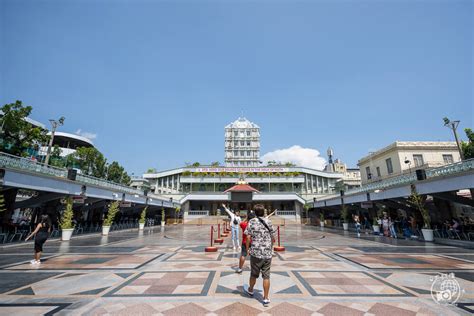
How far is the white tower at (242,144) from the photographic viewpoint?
70875 mm

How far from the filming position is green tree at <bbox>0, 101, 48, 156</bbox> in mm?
19953

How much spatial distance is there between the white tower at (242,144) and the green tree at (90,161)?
37002 millimetres

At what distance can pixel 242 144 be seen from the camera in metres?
74.2

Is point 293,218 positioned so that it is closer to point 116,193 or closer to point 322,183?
point 322,183

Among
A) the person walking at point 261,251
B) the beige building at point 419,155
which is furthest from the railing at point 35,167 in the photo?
the beige building at point 419,155

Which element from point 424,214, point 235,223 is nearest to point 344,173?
point 424,214

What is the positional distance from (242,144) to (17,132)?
5811 centimetres

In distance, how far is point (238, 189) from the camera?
36.8m

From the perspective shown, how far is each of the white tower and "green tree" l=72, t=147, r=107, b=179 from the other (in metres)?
37.0

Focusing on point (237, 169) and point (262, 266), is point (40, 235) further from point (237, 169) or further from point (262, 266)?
point (237, 169)

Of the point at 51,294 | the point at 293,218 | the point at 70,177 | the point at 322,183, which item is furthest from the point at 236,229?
the point at 322,183

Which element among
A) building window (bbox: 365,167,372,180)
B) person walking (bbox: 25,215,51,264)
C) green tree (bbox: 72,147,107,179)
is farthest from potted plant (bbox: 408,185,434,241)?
green tree (bbox: 72,147,107,179)

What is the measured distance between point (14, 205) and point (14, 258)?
11.5 metres

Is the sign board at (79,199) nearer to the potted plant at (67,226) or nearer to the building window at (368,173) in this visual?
the potted plant at (67,226)
